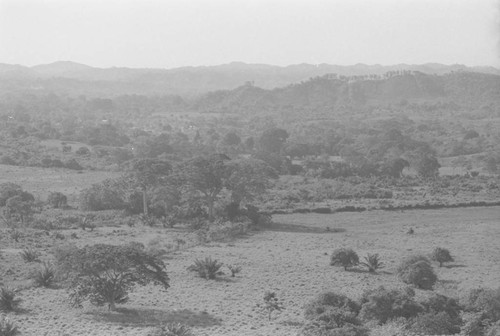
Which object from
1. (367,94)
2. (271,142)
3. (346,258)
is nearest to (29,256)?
(346,258)

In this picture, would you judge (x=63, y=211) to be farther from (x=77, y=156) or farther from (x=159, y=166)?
(x=77, y=156)

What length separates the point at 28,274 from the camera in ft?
90.6

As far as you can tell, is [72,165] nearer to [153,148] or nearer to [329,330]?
[153,148]

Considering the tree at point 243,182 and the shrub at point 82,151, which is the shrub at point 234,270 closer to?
the tree at point 243,182

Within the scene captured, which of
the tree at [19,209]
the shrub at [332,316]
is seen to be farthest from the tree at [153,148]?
the shrub at [332,316]

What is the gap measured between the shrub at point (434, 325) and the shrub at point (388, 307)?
895mm

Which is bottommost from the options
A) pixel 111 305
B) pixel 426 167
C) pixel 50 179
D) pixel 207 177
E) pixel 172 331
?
pixel 50 179

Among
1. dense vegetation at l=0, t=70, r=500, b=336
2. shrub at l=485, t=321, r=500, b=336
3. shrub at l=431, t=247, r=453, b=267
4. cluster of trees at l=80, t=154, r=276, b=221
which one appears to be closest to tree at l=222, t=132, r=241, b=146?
dense vegetation at l=0, t=70, r=500, b=336

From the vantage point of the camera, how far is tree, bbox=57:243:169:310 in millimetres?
23047

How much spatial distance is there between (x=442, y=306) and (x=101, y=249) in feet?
36.2

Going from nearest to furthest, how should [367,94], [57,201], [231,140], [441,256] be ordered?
1. [441,256]
2. [57,201]
3. [231,140]
4. [367,94]

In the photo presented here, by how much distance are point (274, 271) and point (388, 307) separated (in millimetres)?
7940

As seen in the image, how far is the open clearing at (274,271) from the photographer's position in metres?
21.8

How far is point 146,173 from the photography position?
4303cm
